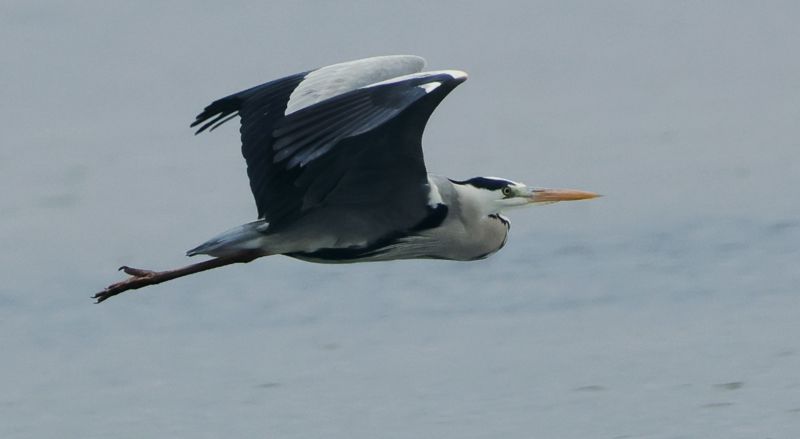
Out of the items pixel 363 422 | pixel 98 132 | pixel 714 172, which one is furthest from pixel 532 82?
pixel 363 422

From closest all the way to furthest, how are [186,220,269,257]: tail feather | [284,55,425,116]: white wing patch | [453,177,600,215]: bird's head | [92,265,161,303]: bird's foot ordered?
1. [284,55,425,116]: white wing patch
2. [186,220,269,257]: tail feather
3. [92,265,161,303]: bird's foot
4. [453,177,600,215]: bird's head

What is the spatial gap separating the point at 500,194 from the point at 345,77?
140 cm

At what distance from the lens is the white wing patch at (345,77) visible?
6.89 meters

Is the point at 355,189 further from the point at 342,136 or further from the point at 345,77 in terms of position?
the point at 342,136

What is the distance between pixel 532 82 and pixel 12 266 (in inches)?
166

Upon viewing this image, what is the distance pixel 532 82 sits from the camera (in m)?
13.0

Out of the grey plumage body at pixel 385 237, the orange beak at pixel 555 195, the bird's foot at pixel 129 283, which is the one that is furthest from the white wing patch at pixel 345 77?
the bird's foot at pixel 129 283

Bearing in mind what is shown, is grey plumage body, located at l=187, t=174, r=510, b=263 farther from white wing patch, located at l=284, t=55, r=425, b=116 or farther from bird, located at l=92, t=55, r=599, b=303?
white wing patch, located at l=284, t=55, r=425, b=116

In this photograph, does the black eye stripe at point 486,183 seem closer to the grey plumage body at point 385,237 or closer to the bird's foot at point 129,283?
the grey plumage body at point 385,237

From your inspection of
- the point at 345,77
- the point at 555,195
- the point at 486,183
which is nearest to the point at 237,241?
the point at 345,77

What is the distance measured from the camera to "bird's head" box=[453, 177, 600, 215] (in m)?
8.28

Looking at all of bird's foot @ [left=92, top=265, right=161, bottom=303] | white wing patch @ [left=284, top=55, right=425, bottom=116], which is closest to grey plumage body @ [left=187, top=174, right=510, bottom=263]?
bird's foot @ [left=92, top=265, right=161, bottom=303]

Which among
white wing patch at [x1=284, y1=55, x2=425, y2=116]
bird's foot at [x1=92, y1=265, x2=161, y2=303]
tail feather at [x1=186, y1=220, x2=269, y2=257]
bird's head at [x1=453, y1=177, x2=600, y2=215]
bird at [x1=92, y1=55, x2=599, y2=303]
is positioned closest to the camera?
white wing patch at [x1=284, y1=55, x2=425, y2=116]

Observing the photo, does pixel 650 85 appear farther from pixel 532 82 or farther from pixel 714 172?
pixel 714 172
